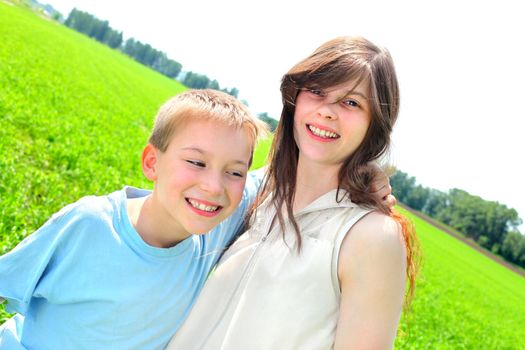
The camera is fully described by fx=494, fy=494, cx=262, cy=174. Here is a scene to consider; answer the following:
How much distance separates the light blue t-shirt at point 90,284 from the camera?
1802 millimetres

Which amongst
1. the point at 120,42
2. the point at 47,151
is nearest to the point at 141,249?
the point at 47,151

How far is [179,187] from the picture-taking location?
1969mm

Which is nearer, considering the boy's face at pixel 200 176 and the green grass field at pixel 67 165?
the boy's face at pixel 200 176

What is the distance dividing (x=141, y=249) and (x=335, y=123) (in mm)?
930

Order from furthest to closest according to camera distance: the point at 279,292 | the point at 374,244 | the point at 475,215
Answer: the point at 475,215
the point at 279,292
the point at 374,244

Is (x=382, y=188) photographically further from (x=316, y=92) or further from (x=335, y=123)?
(x=316, y=92)

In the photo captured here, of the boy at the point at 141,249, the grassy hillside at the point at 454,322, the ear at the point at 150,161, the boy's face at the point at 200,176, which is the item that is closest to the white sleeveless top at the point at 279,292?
the boy at the point at 141,249

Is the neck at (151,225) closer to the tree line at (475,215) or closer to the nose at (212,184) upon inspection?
the nose at (212,184)

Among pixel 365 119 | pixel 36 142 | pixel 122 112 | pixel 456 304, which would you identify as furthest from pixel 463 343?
pixel 122 112

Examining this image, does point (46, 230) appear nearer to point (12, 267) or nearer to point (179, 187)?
point (12, 267)

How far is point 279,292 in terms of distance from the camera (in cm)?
186

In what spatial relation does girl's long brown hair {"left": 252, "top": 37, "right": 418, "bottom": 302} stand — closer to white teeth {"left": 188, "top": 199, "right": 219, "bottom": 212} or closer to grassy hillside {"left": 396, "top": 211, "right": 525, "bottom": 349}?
white teeth {"left": 188, "top": 199, "right": 219, "bottom": 212}

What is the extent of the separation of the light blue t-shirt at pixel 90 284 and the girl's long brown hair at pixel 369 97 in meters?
0.57

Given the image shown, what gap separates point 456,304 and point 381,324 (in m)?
13.6
